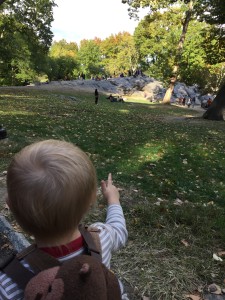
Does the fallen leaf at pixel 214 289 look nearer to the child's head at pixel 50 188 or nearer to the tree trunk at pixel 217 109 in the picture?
the child's head at pixel 50 188

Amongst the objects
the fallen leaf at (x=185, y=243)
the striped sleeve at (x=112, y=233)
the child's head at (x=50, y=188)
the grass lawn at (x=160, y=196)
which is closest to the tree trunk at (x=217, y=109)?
the grass lawn at (x=160, y=196)

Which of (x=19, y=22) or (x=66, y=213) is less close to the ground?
(x=19, y=22)

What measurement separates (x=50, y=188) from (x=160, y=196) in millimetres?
5129

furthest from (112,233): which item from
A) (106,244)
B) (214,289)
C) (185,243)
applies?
(185,243)

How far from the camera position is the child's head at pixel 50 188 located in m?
1.40

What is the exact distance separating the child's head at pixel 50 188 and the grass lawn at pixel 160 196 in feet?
7.86

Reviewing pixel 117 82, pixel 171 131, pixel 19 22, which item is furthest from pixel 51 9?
pixel 117 82

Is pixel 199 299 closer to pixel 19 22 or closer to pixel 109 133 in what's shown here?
pixel 109 133

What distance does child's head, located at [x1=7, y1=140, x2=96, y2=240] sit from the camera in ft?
4.60

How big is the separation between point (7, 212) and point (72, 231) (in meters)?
3.81

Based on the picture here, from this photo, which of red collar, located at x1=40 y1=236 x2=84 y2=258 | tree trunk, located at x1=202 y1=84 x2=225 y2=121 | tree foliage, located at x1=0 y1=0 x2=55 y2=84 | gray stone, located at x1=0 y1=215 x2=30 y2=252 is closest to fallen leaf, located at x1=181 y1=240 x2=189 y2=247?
gray stone, located at x1=0 y1=215 x2=30 y2=252

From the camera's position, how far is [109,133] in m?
12.4

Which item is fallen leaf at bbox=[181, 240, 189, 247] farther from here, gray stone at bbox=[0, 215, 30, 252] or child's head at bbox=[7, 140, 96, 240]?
child's head at bbox=[7, 140, 96, 240]

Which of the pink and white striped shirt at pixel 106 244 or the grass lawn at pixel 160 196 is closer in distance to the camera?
the pink and white striped shirt at pixel 106 244
